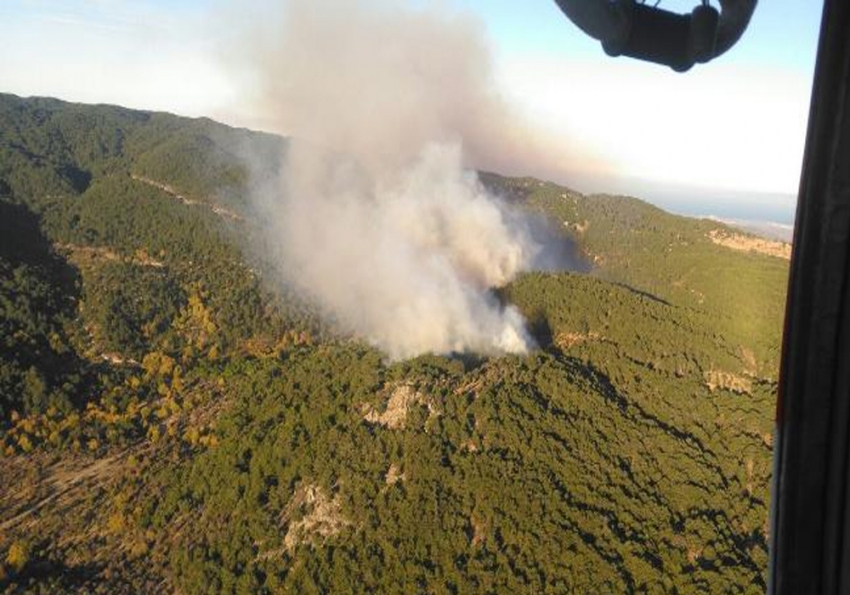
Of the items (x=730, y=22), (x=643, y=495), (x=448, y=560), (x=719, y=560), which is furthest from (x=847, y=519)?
(x=643, y=495)

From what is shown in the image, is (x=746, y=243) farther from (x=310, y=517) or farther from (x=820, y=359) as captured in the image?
(x=820, y=359)

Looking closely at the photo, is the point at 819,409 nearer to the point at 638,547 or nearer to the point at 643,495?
the point at 638,547

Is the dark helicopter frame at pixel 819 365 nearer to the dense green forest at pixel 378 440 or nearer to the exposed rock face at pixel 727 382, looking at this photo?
the dense green forest at pixel 378 440

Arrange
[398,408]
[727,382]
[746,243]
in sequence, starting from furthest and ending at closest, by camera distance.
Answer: [746,243], [727,382], [398,408]

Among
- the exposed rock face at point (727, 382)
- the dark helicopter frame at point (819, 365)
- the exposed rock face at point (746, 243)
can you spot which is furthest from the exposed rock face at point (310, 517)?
the exposed rock face at point (746, 243)

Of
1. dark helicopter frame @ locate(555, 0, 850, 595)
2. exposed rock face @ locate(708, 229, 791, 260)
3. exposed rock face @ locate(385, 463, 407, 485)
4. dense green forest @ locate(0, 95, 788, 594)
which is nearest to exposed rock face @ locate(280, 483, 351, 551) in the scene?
dense green forest @ locate(0, 95, 788, 594)

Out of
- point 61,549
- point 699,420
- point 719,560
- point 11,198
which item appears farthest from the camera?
point 11,198

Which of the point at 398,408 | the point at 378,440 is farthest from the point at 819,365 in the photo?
Result: the point at 398,408

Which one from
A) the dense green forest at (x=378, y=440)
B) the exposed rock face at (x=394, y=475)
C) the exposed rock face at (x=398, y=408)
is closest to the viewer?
the dense green forest at (x=378, y=440)
